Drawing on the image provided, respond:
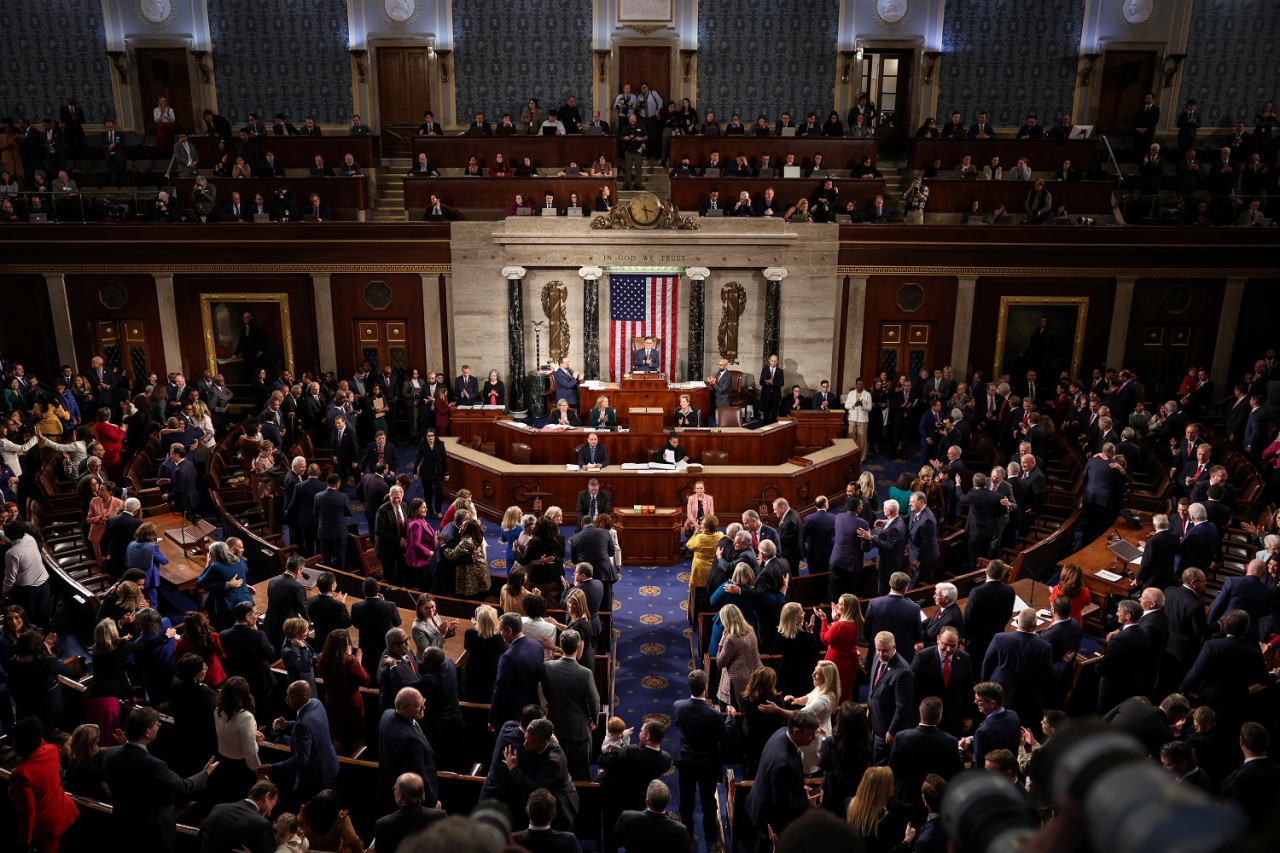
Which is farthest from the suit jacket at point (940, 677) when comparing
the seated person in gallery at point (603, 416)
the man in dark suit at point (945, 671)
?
the seated person in gallery at point (603, 416)

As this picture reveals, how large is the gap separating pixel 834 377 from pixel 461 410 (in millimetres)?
7159

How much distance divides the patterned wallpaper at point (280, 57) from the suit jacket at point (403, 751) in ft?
59.7

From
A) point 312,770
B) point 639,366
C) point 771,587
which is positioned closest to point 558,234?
point 639,366

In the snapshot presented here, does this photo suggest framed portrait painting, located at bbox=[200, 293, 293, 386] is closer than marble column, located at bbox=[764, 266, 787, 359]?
No

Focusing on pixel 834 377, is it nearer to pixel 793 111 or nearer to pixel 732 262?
pixel 732 262

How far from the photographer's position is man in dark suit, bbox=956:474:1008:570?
9758mm

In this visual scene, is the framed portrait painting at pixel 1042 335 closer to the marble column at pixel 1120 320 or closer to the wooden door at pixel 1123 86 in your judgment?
the marble column at pixel 1120 320

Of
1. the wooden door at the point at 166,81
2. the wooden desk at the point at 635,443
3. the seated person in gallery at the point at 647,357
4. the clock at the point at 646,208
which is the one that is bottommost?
the wooden desk at the point at 635,443

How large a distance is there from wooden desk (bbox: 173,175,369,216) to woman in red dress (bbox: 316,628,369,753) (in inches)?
511

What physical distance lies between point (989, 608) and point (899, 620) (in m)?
0.79

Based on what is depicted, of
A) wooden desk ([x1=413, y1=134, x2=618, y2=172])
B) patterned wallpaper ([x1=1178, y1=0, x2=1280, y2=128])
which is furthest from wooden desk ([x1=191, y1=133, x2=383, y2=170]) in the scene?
patterned wallpaper ([x1=1178, y1=0, x2=1280, y2=128])

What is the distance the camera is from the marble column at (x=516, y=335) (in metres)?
16.7

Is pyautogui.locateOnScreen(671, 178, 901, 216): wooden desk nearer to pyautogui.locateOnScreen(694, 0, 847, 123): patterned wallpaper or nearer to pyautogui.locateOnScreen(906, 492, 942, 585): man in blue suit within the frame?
pyautogui.locateOnScreen(694, 0, 847, 123): patterned wallpaper

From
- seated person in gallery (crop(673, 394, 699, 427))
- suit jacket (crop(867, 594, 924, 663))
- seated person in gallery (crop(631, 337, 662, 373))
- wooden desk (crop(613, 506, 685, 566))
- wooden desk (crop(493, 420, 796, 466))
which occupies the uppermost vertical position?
suit jacket (crop(867, 594, 924, 663))
